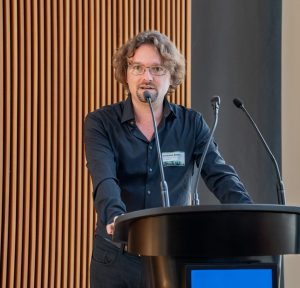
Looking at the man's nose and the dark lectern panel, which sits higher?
the man's nose

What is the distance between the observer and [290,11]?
511cm

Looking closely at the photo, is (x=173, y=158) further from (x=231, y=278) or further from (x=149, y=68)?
(x=231, y=278)

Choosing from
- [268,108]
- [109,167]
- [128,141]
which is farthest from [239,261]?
[268,108]

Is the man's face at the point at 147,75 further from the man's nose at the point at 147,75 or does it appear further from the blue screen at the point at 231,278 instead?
the blue screen at the point at 231,278

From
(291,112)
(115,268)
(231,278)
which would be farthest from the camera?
(291,112)

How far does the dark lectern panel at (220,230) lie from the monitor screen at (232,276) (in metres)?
0.03

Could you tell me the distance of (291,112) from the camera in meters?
5.06

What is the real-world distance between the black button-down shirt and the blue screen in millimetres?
725

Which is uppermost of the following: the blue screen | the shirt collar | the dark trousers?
the shirt collar

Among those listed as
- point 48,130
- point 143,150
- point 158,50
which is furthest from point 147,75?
point 48,130

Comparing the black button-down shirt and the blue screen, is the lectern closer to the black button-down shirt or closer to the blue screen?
the blue screen

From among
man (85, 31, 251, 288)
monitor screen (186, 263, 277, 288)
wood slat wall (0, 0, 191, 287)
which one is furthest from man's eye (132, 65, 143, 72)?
wood slat wall (0, 0, 191, 287)

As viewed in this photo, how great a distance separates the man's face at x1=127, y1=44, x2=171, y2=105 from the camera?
272 cm

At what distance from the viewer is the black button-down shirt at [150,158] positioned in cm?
263
